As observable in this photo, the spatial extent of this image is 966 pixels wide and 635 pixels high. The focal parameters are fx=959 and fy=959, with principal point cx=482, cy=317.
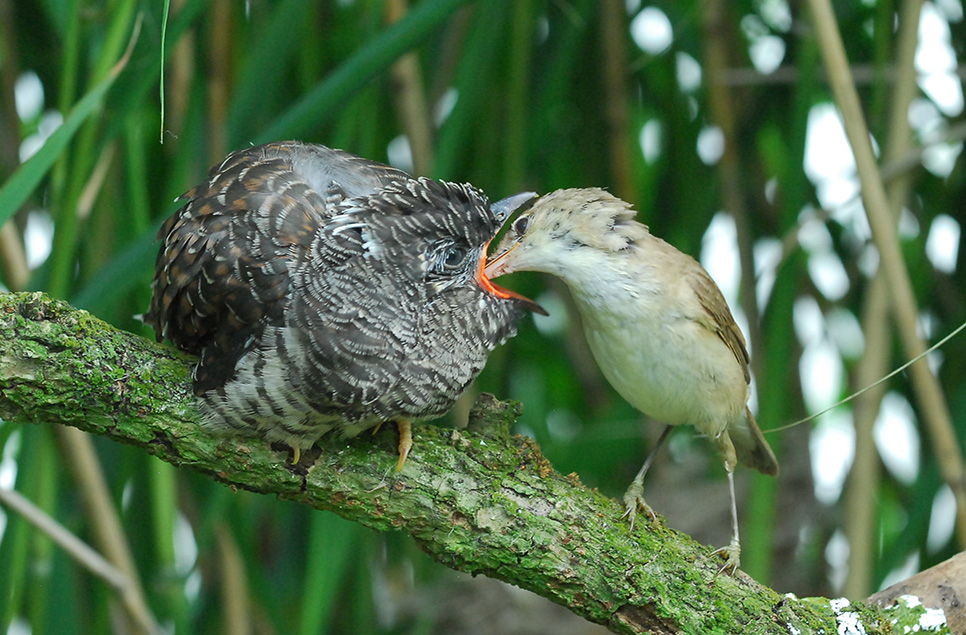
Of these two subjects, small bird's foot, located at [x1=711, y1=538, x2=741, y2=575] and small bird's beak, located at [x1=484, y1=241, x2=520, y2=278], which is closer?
small bird's foot, located at [x1=711, y1=538, x2=741, y2=575]

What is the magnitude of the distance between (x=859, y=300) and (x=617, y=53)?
3.24ft

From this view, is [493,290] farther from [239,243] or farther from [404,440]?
[239,243]

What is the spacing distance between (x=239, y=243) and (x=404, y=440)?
397 mm

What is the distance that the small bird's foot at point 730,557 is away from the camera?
1.58 m

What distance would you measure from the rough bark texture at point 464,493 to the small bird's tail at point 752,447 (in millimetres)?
431

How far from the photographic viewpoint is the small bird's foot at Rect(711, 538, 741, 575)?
1.58m

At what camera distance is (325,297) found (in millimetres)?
1450

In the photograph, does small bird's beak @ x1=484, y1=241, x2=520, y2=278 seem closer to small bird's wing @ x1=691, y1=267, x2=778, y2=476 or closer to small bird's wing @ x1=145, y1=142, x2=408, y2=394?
small bird's wing @ x1=145, y1=142, x2=408, y2=394

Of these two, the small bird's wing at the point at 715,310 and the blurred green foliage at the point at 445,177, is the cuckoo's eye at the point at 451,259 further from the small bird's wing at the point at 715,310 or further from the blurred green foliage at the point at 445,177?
the small bird's wing at the point at 715,310

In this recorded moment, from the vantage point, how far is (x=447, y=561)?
148 cm

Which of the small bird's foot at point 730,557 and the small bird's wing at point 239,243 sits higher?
the small bird's wing at point 239,243

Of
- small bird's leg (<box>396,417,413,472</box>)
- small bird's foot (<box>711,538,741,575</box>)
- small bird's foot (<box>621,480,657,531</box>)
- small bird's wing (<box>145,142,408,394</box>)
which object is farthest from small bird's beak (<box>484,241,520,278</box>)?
small bird's foot (<box>711,538,741,575</box>)

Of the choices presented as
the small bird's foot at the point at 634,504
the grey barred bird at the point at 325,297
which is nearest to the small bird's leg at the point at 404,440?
the grey barred bird at the point at 325,297

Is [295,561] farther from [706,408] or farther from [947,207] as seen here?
[947,207]
